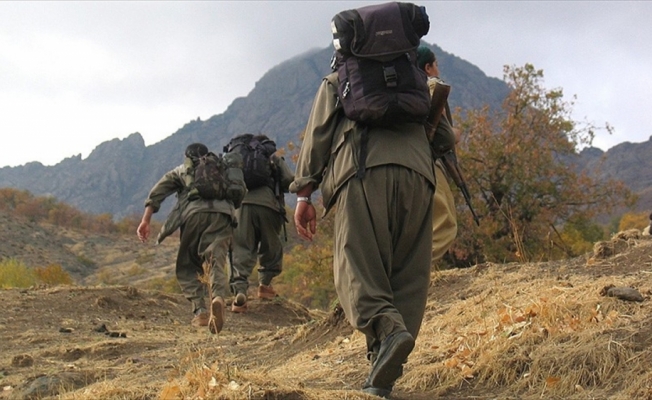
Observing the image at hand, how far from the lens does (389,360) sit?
3.96 metres

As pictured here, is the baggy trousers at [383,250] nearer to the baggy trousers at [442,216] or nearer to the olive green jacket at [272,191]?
the baggy trousers at [442,216]

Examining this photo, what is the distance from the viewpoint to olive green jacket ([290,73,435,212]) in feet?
14.2

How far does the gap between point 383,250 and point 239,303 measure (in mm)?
7003

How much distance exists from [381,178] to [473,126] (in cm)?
2029

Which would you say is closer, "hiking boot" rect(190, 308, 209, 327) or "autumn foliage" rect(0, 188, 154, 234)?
Answer: "hiking boot" rect(190, 308, 209, 327)

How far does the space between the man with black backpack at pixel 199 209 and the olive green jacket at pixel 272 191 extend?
1.04 metres

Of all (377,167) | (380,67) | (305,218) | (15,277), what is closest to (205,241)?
(305,218)

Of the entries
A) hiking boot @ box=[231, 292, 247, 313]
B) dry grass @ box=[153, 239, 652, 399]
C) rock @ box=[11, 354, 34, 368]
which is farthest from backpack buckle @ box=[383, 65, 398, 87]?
hiking boot @ box=[231, 292, 247, 313]

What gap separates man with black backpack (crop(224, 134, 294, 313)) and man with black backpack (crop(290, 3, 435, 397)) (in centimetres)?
640

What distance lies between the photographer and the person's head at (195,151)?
383 inches

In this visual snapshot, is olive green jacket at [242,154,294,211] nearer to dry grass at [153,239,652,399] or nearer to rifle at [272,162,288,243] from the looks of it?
rifle at [272,162,288,243]

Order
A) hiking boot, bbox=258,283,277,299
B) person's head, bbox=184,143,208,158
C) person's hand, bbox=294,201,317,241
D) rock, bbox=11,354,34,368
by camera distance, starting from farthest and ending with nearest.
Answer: hiking boot, bbox=258,283,277,299 → person's head, bbox=184,143,208,158 → rock, bbox=11,354,34,368 → person's hand, bbox=294,201,317,241

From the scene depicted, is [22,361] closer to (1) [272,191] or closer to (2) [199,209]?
(2) [199,209]

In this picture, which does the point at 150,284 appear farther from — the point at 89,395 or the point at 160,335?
the point at 89,395
